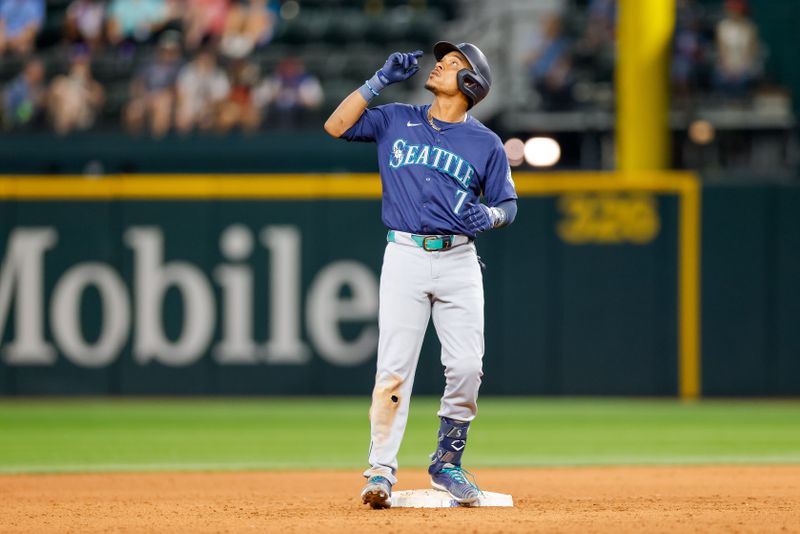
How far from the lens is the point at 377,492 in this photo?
552cm

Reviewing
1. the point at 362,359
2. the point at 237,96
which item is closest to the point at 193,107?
the point at 237,96

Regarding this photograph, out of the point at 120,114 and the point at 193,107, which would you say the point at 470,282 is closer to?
the point at 193,107

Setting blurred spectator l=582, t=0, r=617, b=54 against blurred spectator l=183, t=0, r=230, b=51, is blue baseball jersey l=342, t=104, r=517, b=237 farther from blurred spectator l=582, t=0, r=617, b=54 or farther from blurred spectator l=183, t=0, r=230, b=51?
blurred spectator l=183, t=0, r=230, b=51

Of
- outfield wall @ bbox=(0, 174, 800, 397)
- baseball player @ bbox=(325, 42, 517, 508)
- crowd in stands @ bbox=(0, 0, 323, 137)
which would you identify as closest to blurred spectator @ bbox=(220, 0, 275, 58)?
crowd in stands @ bbox=(0, 0, 323, 137)

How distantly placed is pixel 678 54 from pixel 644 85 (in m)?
1.86

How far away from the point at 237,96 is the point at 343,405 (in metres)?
3.93

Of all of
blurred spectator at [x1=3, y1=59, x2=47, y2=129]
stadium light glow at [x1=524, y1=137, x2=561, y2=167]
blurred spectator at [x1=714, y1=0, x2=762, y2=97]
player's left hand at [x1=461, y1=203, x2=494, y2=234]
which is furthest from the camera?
blurred spectator at [x1=3, y1=59, x2=47, y2=129]

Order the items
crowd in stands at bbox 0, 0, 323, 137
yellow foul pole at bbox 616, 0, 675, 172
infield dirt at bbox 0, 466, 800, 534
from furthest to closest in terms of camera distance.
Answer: crowd in stands at bbox 0, 0, 323, 137 → yellow foul pole at bbox 616, 0, 675, 172 → infield dirt at bbox 0, 466, 800, 534

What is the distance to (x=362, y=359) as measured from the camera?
1253cm

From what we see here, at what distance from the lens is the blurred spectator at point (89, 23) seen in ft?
50.7

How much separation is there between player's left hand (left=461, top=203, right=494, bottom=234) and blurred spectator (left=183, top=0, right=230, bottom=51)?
32.9 ft

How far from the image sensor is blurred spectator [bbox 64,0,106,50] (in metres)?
15.4

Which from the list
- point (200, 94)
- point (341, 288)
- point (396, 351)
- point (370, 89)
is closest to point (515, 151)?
point (341, 288)

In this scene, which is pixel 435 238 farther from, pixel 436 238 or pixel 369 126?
pixel 369 126
